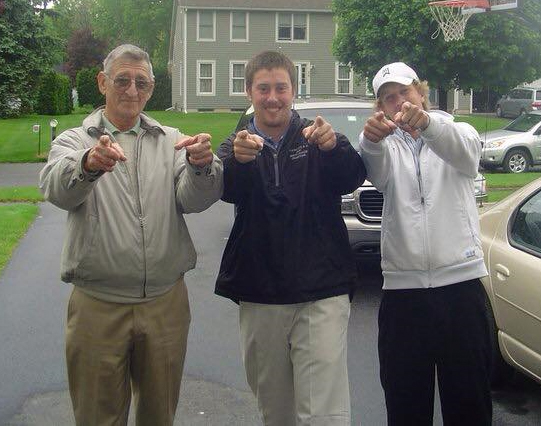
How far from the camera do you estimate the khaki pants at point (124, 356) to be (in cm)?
332

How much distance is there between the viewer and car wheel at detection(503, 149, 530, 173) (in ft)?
66.4

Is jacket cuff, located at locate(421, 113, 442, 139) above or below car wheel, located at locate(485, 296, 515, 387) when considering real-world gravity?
above

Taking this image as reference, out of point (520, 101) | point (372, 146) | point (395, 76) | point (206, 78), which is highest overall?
point (206, 78)

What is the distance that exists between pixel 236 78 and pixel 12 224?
1373 inches

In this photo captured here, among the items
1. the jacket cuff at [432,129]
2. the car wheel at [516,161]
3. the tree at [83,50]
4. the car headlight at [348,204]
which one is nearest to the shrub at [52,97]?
the tree at [83,50]

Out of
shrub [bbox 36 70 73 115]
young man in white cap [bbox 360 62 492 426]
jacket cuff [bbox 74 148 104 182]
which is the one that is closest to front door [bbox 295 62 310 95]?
shrub [bbox 36 70 73 115]

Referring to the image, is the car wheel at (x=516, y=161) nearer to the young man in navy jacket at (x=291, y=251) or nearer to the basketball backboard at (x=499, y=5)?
the basketball backboard at (x=499, y=5)

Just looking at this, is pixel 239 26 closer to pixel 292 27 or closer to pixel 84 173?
pixel 292 27

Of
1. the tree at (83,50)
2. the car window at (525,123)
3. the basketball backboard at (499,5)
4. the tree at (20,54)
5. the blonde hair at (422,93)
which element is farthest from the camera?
the tree at (83,50)

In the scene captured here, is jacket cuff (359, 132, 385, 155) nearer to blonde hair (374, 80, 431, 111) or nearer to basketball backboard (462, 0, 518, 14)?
blonde hair (374, 80, 431, 111)

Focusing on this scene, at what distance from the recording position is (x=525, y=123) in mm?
21250

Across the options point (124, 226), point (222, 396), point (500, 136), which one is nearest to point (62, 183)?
point (124, 226)

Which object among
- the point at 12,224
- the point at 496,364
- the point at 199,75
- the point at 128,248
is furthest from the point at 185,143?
the point at 199,75

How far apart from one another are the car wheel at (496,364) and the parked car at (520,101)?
3649cm
